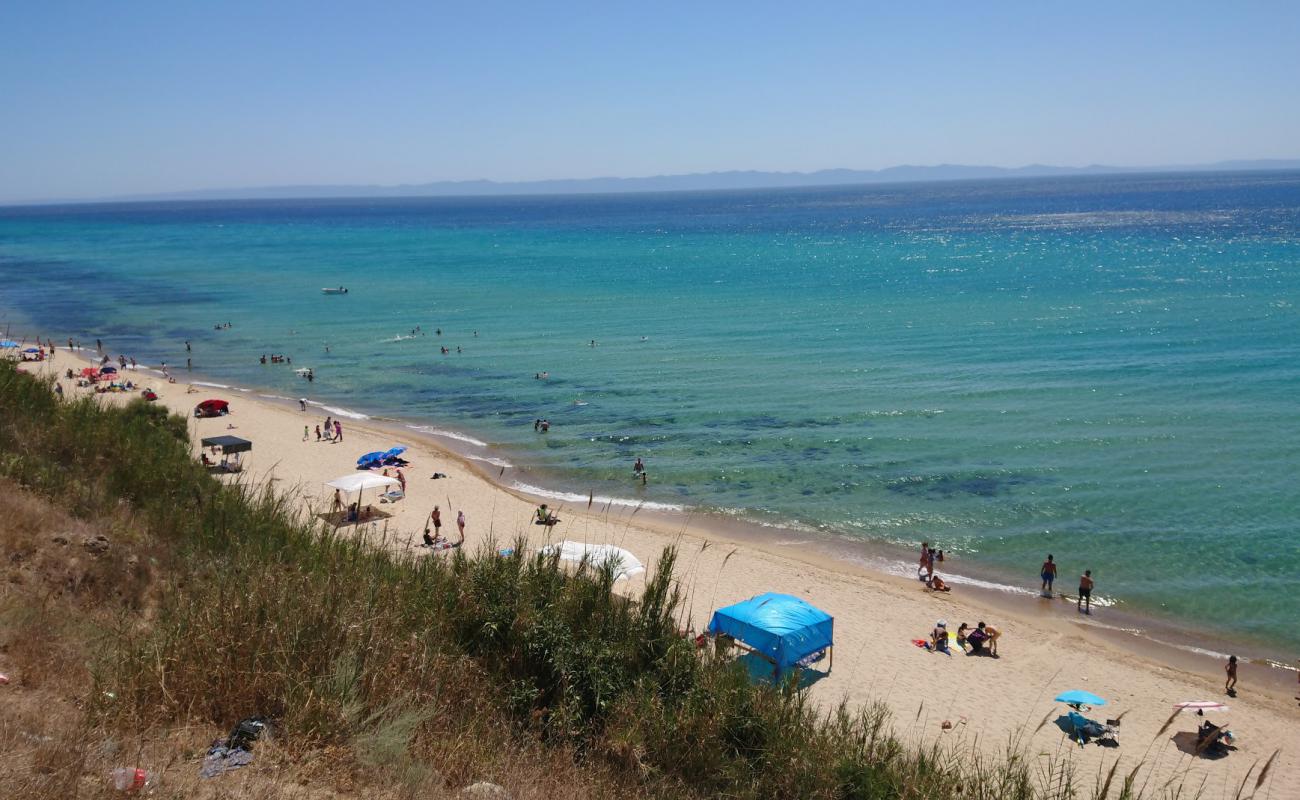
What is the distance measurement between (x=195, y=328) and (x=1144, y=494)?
185 feet

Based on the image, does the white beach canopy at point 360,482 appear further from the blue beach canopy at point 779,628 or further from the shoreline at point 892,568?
the blue beach canopy at point 779,628

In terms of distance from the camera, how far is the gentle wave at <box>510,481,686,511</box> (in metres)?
25.5

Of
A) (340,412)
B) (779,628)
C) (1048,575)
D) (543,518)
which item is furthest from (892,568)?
(340,412)

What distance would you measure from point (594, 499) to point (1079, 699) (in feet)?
47.9

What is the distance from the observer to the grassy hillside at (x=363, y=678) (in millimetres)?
5793

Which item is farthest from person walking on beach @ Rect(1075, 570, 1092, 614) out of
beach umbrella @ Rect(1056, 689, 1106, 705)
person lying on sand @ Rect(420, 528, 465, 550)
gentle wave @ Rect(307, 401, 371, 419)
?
gentle wave @ Rect(307, 401, 371, 419)

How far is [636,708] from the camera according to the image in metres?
7.51

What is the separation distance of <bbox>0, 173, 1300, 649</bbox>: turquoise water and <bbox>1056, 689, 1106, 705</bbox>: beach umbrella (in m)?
5.81

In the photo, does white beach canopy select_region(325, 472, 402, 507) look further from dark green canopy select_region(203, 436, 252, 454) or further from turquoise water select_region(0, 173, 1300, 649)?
turquoise water select_region(0, 173, 1300, 649)

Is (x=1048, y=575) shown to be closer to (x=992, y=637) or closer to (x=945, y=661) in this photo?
(x=992, y=637)

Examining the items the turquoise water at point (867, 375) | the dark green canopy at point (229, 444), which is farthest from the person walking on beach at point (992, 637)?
the dark green canopy at point (229, 444)

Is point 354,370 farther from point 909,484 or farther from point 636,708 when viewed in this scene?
point 636,708

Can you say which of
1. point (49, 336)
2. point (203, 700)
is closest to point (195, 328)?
point (49, 336)

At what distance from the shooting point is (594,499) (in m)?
25.8
